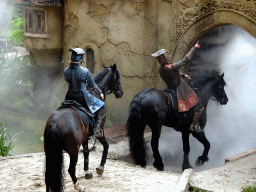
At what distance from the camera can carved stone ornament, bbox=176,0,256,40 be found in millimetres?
7941

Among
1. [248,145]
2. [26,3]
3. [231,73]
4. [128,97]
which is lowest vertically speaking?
[248,145]

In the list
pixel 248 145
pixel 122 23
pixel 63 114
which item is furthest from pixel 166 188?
pixel 122 23

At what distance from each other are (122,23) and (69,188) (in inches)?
255

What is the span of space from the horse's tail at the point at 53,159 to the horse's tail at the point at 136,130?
2.25 metres

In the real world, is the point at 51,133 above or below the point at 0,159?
above

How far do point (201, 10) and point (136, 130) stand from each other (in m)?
3.96

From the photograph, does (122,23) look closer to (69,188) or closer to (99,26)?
(99,26)

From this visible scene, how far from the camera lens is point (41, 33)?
1317 centimetres

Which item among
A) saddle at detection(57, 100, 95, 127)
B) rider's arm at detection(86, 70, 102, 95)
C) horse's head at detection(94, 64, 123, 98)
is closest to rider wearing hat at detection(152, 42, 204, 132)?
horse's head at detection(94, 64, 123, 98)

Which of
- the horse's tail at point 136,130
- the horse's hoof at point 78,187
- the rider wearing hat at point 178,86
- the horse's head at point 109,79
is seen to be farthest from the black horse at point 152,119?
the horse's hoof at point 78,187

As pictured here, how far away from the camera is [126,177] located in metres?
6.16

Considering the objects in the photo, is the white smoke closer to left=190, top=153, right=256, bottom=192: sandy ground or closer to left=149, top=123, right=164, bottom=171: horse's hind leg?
left=149, top=123, right=164, bottom=171: horse's hind leg

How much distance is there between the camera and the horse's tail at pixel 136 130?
688 cm

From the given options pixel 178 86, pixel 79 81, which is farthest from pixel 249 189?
pixel 79 81
